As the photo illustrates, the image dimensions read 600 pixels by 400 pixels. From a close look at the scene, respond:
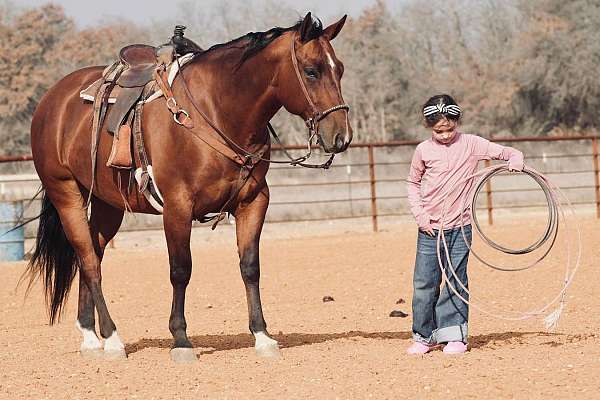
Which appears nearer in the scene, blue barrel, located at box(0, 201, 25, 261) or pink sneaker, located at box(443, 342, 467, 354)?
pink sneaker, located at box(443, 342, 467, 354)

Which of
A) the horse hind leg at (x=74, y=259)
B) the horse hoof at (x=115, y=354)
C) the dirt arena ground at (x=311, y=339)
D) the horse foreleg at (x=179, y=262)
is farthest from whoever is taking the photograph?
the horse hind leg at (x=74, y=259)

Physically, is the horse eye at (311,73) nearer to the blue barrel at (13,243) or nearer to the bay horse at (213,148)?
the bay horse at (213,148)

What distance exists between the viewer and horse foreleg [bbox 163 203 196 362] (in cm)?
662

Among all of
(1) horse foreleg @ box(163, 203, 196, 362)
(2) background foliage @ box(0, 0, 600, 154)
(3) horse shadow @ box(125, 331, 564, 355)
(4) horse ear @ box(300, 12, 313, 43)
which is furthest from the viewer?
(2) background foliage @ box(0, 0, 600, 154)

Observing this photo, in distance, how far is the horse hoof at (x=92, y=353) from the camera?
7.16 metres

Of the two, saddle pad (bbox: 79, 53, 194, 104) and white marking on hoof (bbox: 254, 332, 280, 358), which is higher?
saddle pad (bbox: 79, 53, 194, 104)

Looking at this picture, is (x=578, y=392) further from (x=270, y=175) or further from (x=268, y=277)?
(x=270, y=175)

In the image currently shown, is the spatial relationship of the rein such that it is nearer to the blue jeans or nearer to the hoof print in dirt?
the blue jeans

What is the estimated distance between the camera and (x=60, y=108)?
7.69 m

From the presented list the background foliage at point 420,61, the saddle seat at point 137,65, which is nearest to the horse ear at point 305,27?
the saddle seat at point 137,65

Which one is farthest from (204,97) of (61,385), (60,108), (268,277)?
(268,277)

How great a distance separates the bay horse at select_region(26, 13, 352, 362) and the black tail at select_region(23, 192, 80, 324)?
415mm

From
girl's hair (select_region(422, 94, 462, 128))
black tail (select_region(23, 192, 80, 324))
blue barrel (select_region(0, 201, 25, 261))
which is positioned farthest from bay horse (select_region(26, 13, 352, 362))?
blue barrel (select_region(0, 201, 25, 261))

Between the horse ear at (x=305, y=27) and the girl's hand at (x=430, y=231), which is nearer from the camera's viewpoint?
the horse ear at (x=305, y=27)
